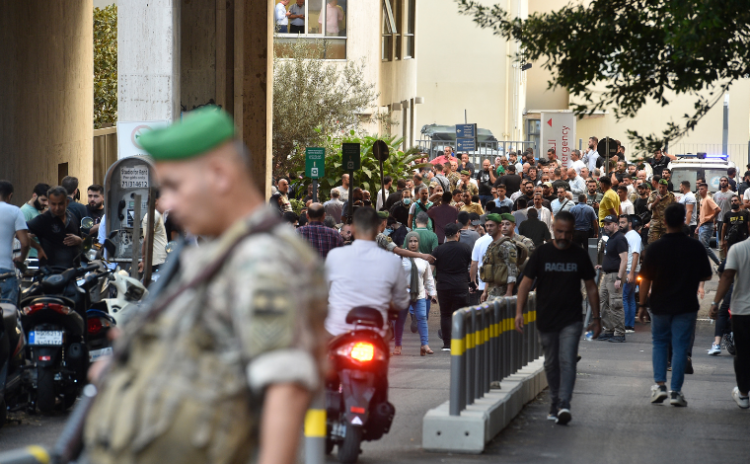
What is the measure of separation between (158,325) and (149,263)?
9.75m

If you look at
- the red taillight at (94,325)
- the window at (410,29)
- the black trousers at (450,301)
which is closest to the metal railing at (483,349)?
the black trousers at (450,301)

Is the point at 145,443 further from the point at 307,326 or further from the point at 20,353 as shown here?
the point at 20,353

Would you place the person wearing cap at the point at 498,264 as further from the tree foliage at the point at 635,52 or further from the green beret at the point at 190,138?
the green beret at the point at 190,138

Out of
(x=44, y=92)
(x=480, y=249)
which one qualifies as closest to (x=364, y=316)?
(x=480, y=249)

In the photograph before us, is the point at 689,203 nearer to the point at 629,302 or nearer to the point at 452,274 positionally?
the point at 629,302

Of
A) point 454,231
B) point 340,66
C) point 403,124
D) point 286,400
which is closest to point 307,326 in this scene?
point 286,400

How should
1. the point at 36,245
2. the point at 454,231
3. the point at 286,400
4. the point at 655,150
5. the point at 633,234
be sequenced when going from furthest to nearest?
1. the point at 633,234
2. the point at 454,231
3. the point at 36,245
4. the point at 655,150
5. the point at 286,400

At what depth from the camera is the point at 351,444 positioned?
729 centimetres

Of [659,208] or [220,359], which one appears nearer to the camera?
Answer: [220,359]

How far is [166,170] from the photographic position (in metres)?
2.44

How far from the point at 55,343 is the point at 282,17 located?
3021 centimetres

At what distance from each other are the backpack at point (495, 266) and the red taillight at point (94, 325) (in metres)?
5.49

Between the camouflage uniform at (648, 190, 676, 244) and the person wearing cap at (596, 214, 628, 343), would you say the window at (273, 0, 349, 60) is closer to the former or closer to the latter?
the camouflage uniform at (648, 190, 676, 244)

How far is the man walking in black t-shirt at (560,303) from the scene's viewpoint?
931cm
